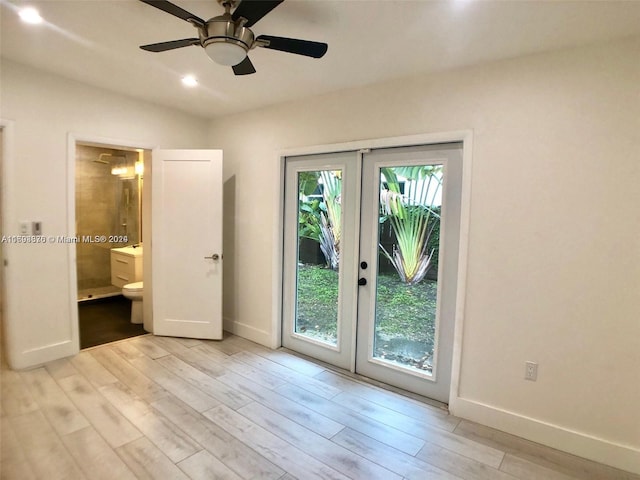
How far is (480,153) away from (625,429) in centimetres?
188

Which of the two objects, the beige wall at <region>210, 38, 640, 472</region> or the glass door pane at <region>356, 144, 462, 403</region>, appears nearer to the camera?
the beige wall at <region>210, 38, 640, 472</region>

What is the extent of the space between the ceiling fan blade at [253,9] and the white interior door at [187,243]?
2.17m

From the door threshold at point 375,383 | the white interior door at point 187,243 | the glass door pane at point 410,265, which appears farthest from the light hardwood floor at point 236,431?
the white interior door at point 187,243

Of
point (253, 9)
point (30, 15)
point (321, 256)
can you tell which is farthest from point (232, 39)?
point (321, 256)

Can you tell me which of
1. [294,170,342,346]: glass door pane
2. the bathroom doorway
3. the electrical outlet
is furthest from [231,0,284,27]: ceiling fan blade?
the bathroom doorway

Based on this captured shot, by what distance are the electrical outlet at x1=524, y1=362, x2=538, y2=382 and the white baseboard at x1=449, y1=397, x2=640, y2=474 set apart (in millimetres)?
271

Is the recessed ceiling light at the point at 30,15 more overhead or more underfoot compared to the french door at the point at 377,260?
more overhead

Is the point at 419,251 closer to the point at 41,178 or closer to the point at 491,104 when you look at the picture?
the point at 491,104

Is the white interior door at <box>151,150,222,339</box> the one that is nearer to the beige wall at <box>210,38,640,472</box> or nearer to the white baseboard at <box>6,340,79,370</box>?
the white baseboard at <box>6,340,79,370</box>

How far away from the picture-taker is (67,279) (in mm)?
3166

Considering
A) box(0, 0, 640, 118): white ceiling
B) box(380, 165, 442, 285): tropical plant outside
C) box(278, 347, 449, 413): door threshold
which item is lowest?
box(278, 347, 449, 413): door threshold

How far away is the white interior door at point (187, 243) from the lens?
3662 millimetres

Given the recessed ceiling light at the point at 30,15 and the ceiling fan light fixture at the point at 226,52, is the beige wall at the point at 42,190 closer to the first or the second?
the recessed ceiling light at the point at 30,15

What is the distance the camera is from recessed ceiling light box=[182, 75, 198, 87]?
9.37 ft
